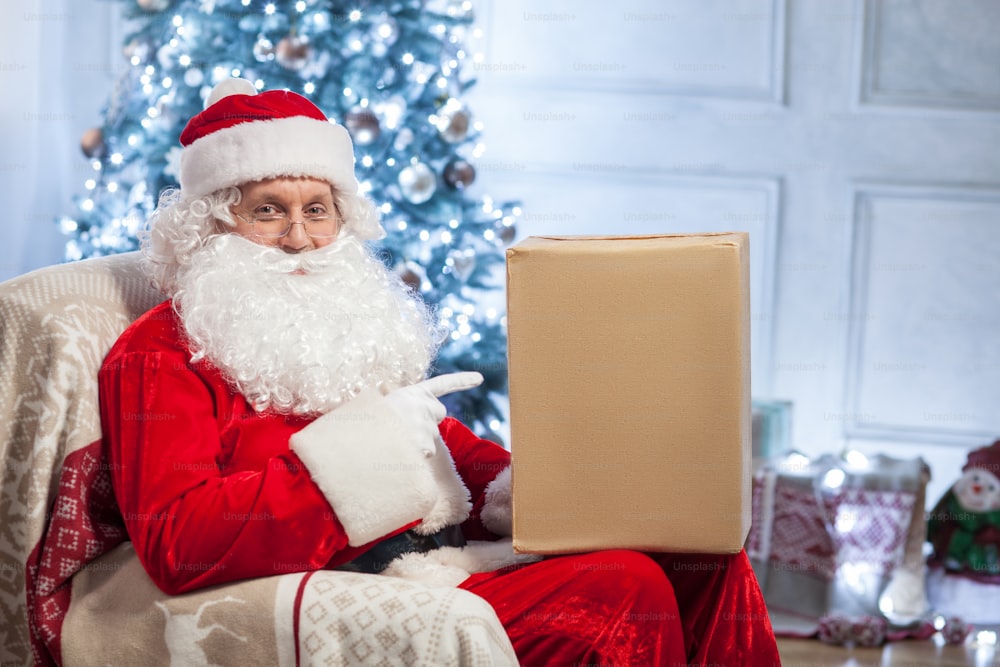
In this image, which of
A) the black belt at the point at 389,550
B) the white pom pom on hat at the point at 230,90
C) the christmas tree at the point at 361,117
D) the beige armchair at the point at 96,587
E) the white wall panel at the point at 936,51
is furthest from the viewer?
the white wall panel at the point at 936,51

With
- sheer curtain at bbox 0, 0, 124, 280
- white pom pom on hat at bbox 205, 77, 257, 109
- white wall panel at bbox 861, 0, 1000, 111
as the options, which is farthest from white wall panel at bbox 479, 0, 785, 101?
white pom pom on hat at bbox 205, 77, 257, 109

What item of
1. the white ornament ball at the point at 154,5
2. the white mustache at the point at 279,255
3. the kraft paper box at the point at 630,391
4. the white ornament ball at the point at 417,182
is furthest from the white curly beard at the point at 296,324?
the white ornament ball at the point at 154,5

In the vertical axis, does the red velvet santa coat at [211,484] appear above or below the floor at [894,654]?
above

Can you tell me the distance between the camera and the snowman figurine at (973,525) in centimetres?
313

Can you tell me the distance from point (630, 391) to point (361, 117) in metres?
1.98

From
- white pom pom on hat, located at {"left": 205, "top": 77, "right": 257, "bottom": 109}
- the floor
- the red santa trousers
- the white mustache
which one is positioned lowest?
the floor

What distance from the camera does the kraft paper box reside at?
135cm

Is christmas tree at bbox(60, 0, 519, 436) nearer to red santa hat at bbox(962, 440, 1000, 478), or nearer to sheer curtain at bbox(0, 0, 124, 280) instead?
sheer curtain at bbox(0, 0, 124, 280)

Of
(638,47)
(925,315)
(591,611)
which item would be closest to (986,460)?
(925,315)

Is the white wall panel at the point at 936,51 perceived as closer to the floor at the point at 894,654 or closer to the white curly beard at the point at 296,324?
the floor at the point at 894,654

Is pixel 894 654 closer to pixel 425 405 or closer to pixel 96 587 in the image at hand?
pixel 425 405

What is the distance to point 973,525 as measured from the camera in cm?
317

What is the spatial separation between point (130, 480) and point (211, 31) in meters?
2.08

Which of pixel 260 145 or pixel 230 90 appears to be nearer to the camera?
pixel 260 145
